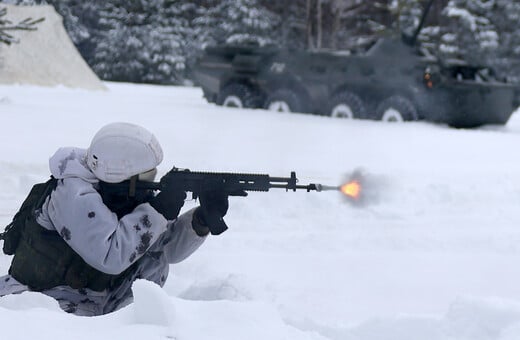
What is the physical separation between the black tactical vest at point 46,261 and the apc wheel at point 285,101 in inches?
511

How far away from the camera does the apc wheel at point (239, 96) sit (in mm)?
17094

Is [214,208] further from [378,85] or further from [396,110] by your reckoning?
[378,85]

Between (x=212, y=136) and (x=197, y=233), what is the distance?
25.5ft

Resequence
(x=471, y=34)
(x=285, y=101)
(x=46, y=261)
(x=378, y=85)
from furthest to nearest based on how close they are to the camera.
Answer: (x=471, y=34)
(x=285, y=101)
(x=378, y=85)
(x=46, y=261)

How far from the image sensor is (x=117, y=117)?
13750 mm

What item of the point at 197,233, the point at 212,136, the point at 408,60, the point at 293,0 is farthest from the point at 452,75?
the point at 293,0

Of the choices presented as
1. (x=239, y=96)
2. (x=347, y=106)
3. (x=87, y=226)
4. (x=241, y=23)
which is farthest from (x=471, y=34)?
(x=87, y=226)

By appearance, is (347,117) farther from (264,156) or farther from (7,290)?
(7,290)

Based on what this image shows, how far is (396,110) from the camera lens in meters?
15.4

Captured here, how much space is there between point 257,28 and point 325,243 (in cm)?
3039

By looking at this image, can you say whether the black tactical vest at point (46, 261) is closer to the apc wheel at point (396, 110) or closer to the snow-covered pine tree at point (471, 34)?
the apc wheel at point (396, 110)

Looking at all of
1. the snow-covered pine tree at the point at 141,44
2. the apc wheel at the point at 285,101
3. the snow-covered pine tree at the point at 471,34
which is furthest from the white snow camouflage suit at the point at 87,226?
the snow-covered pine tree at the point at 141,44

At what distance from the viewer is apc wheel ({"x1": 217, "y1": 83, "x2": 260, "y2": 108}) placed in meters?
17.1

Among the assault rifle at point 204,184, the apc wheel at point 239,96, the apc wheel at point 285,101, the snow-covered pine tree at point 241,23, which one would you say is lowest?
the snow-covered pine tree at point 241,23
